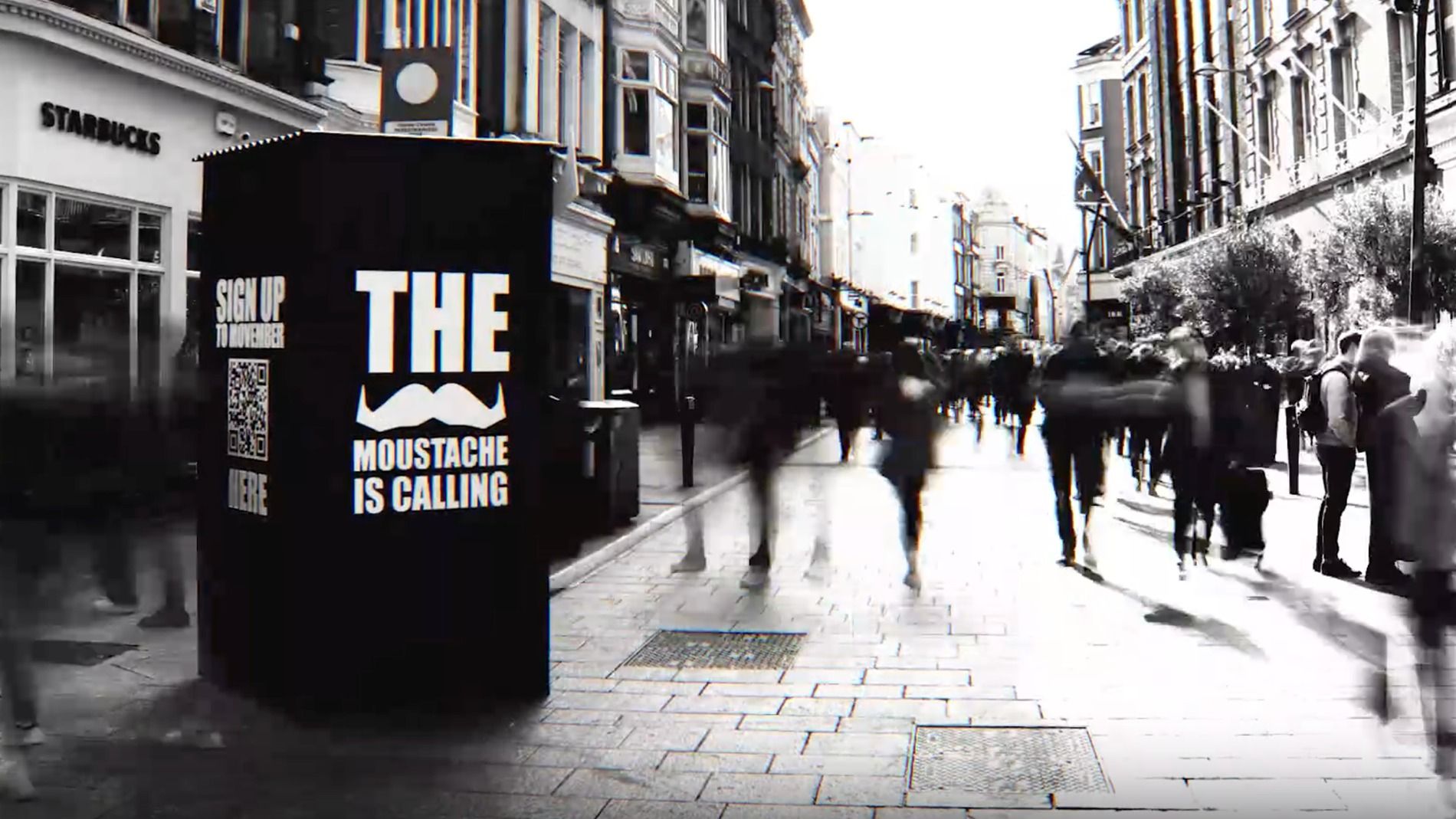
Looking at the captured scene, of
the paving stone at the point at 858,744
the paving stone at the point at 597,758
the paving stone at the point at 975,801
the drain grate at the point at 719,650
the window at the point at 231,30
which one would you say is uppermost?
the window at the point at 231,30

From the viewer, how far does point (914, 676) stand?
6.07 metres

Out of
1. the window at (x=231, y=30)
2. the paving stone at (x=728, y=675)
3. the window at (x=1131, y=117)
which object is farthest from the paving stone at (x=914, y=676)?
the window at (x=1131, y=117)

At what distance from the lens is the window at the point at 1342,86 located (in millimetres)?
33188

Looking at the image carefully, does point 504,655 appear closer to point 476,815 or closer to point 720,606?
point 476,815

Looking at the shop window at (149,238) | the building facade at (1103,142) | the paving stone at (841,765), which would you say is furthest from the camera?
the building facade at (1103,142)

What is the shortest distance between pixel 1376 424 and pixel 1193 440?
5.90 ft

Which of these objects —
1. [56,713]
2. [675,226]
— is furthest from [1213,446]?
[675,226]

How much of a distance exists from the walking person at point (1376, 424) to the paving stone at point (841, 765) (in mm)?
4635

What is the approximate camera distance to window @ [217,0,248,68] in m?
14.7

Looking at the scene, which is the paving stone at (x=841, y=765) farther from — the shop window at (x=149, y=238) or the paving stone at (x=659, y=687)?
the shop window at (x=149, y=238)

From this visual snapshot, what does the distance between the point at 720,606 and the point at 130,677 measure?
139 inches

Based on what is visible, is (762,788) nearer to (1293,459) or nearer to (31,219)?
(31,219)

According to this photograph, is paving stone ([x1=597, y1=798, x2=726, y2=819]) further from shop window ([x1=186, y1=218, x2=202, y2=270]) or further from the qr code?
shop window ([x1=186, y1=218, x2=202, y2=270])

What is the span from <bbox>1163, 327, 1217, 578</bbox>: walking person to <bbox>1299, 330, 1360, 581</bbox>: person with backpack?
0.81m
